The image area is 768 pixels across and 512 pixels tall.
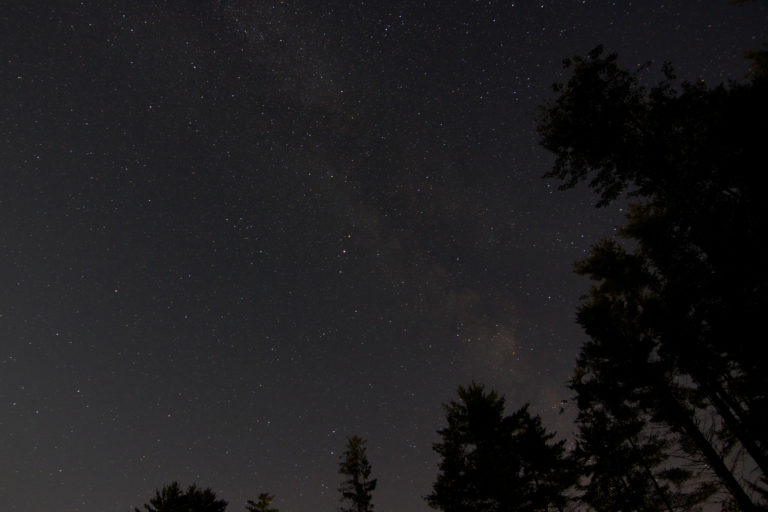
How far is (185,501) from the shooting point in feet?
71.1

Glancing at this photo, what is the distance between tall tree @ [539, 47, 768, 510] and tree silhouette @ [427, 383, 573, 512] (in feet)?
17.4

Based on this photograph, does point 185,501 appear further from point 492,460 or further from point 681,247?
point 681,247

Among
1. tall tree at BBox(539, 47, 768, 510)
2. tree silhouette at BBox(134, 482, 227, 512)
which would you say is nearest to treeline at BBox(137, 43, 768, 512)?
tall tree at BBox(539, 47, 768, 510)

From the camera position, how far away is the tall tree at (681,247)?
818 centimetres

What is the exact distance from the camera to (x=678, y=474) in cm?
1443

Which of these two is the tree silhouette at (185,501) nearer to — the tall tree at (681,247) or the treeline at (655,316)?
the treeline at (655,316)

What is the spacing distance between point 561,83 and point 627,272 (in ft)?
22.2

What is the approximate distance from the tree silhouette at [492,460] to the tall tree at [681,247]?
209 inches

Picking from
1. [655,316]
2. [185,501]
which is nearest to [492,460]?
[655,316]

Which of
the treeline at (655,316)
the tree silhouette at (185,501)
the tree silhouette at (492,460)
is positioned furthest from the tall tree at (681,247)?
the tree silhouette at (185,501)

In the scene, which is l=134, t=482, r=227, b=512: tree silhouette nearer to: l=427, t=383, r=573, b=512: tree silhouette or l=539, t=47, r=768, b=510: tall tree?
l=427, t=383, r=573, b=512: tree silhouette

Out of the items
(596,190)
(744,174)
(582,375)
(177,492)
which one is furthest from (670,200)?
(177,492)

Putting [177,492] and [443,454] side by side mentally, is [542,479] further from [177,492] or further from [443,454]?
[177,492]

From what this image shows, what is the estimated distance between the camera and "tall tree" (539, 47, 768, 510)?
818 cm
